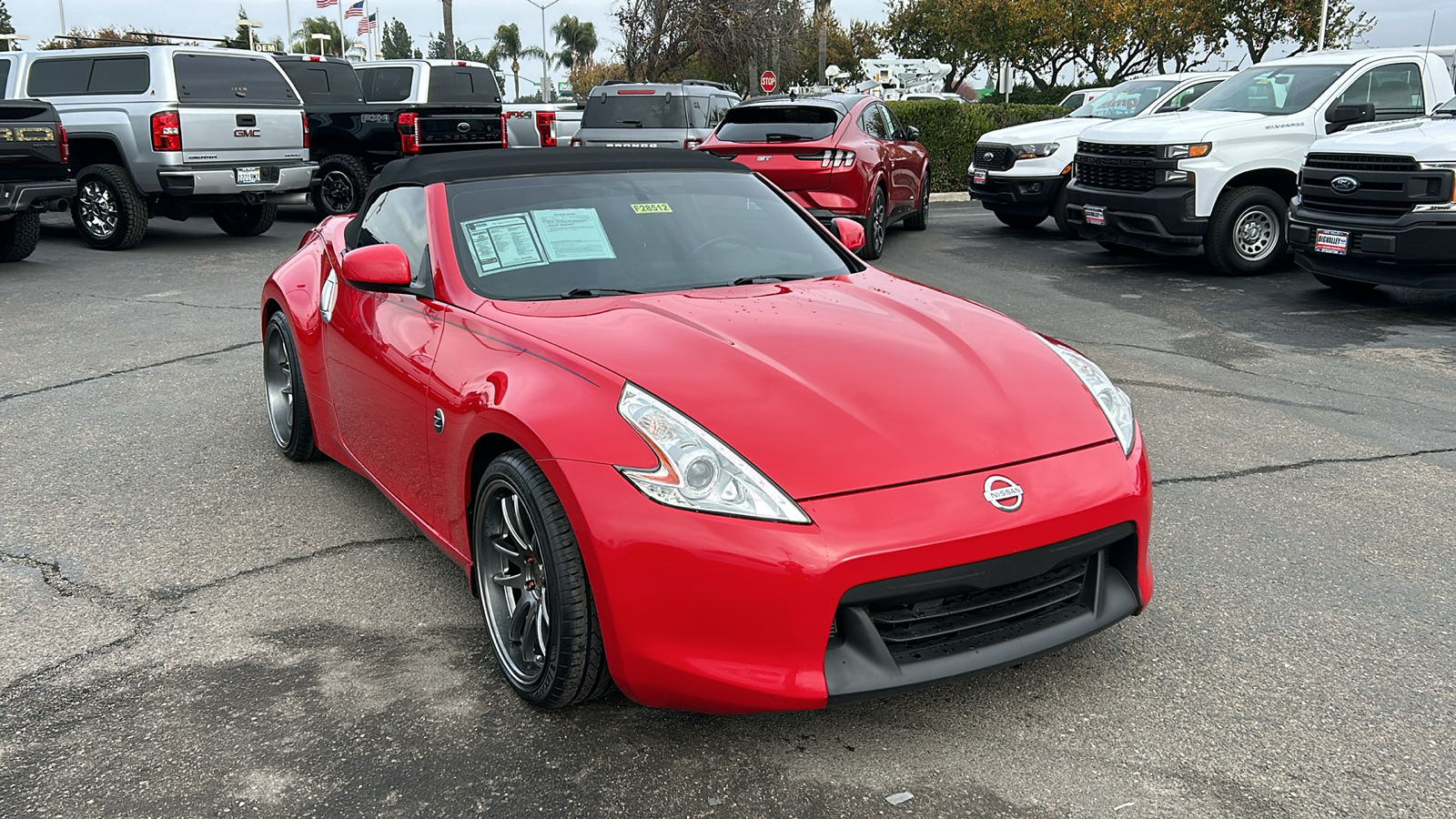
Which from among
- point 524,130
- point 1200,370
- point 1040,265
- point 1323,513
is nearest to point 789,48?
point 524,130

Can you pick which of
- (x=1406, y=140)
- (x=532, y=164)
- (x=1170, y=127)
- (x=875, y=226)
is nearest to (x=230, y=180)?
(x=875, y=226)

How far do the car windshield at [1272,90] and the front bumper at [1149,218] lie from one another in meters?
1.42

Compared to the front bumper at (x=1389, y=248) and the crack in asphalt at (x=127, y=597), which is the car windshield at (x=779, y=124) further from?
the crack in asphalt at (x=127, y=597)

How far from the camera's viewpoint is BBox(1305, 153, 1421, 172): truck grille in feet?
28.4

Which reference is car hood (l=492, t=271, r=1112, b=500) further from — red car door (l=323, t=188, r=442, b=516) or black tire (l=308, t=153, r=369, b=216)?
black tire (l=308, t=153, r=369, b=216)

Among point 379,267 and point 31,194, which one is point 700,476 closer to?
point 379,267

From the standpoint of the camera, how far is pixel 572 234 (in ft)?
13.2

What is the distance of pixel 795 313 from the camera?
361 cm

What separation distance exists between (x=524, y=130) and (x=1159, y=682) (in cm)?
1996

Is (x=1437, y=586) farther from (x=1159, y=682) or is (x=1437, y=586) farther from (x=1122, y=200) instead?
(x=1122, y=200)

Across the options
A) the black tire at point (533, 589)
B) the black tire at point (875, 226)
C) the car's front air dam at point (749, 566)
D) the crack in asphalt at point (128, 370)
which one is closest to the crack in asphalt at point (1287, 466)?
the car's front air dam at point (749, 566)

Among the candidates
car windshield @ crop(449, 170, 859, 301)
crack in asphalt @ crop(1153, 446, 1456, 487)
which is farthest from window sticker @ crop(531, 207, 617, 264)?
crack in asphalt @ crop(1153, 446, 1456, 487)

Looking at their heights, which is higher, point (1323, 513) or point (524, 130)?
point (524, 130)

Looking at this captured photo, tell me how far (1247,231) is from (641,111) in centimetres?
740
